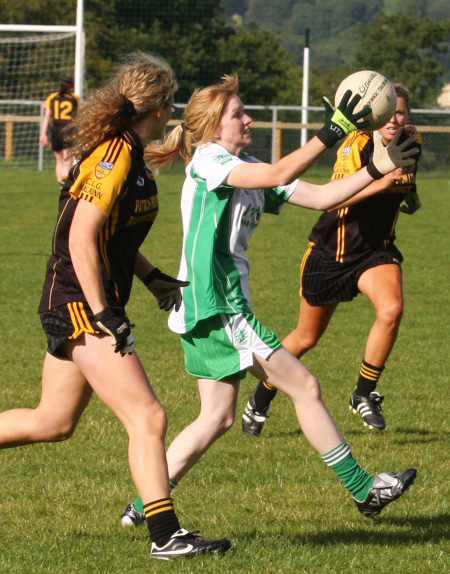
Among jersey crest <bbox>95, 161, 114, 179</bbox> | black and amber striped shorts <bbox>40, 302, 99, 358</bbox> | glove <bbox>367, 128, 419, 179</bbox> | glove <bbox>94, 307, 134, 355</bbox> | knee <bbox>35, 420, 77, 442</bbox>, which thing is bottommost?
knee <bbox>35, 420, 77, 442</bbox>

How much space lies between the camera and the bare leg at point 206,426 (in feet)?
15.8

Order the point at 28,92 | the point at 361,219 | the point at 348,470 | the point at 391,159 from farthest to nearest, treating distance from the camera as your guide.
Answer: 1. the point at 28,92
2. the point at 361,219
3. the point at 348,470
4. the point at 391,159

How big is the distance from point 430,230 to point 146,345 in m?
10.5

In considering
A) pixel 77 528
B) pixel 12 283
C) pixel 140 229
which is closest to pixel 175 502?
pixel 77 528

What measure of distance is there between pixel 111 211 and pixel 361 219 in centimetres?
312

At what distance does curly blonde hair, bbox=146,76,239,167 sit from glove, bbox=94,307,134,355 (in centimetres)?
110

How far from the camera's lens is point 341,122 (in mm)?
4215

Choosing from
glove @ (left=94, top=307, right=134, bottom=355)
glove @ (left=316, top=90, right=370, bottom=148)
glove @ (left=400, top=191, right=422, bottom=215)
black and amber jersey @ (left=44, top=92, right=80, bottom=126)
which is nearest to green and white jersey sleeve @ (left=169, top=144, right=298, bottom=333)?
glove @ (left=316, top=90, right=370, bottom=148)

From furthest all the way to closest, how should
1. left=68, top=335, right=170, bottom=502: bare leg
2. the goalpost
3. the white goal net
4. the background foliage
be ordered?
the background foliage
the white goal net
the goalpost
left=68, top=335, right=170, bottom=502: bare leg

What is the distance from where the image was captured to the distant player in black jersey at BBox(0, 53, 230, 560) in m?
4.10

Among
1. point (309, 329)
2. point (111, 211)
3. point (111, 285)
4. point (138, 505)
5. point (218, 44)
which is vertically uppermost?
point (111, 211)

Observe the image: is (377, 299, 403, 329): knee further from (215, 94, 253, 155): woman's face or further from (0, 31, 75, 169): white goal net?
(0, 31, 75, 169): white goal net

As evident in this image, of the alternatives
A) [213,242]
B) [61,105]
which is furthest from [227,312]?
[61,105]

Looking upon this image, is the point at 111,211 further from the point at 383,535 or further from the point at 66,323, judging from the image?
the point at 383,535
